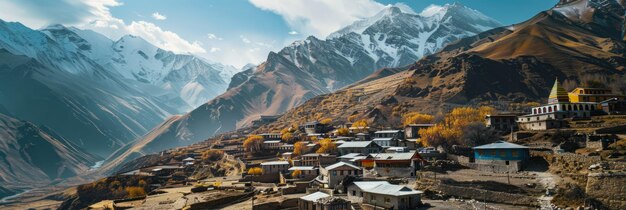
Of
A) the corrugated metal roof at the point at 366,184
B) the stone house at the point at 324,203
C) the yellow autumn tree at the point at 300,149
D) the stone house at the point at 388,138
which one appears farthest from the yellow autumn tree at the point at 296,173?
the stone house at the point at 324,203

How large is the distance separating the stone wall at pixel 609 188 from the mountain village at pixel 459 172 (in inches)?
3.0

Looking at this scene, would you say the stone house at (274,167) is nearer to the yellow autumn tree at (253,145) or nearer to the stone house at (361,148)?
the stone house at (361,148)

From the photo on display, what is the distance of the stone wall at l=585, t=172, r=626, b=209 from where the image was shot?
38.9 m

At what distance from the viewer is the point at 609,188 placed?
39844 millimetres

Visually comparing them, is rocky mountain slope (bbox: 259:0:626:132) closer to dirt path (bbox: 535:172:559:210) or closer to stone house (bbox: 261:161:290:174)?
stone house (bbox: 261:161:290:174)

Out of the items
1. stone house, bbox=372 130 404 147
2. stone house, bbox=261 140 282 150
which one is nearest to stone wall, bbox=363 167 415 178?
stone house, bbox=372 130 404 147

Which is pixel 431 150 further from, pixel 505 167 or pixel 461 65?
pixel 461 65

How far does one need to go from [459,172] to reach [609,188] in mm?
17069

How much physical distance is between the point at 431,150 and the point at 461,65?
10807 centimetres

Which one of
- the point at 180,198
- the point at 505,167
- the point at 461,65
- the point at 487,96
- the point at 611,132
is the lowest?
the point at 180,198

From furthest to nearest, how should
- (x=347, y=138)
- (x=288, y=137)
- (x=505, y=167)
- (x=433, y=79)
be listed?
(x=433, y=79)
(x=288, y=137)
(x=347, y=138)
(x=505, y=167)

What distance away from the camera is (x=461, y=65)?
16962 centimetres

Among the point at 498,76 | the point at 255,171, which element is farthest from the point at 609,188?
the point at 498,76

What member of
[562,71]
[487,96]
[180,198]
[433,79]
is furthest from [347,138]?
[562,71]
